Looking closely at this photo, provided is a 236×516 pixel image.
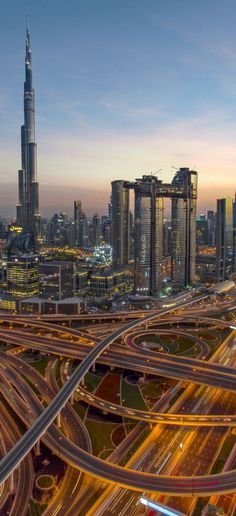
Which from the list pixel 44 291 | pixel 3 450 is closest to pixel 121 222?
pixel 44 291

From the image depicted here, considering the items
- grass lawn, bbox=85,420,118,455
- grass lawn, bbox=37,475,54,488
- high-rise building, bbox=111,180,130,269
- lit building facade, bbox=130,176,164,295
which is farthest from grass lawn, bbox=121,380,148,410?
high-rise building, bbox=111,180,130,269

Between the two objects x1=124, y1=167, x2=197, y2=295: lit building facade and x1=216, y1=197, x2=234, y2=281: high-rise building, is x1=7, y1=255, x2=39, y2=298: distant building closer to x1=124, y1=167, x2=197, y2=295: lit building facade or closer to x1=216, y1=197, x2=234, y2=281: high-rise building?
x1=124, y1=167, x2=197, y2=295: lit building facade

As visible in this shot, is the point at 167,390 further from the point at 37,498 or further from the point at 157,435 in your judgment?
the point at 37,498

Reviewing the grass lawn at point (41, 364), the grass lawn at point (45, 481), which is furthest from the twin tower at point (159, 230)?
the grass lawn at point (45, 481)

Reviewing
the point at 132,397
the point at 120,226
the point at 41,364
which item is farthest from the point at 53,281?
the point at 120,226

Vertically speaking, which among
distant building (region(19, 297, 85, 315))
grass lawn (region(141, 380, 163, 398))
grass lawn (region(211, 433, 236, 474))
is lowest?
grass lawn (region(211, 433, 236, 474))

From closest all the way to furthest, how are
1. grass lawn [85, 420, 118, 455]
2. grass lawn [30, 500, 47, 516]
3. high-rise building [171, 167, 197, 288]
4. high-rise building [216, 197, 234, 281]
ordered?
grass lawn [30, 500, 47, 516]
grass lawn [85, 420, 118, 455]
high-rise building [171, 167, 197, 288]
high-rise building [216, 197, 234, 281]

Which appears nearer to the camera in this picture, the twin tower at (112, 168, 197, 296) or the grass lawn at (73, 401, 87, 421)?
the grass lawn at (73, 401, 87, 421)

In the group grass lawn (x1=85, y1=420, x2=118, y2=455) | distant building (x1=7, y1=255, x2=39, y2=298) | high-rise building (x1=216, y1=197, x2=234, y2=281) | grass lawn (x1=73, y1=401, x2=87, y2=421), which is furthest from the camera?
high-rise building (x1=216, y1=197, x2=234, y2=281)
